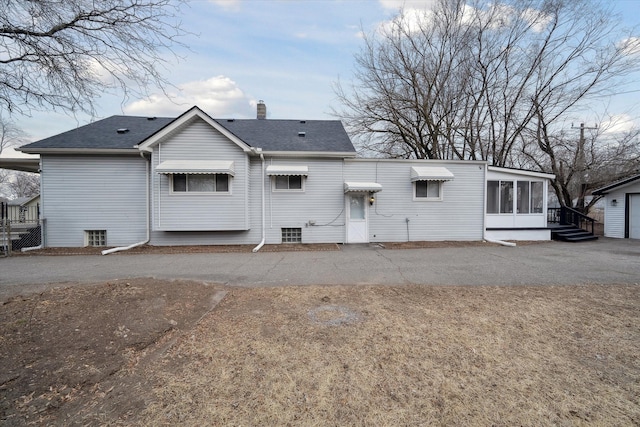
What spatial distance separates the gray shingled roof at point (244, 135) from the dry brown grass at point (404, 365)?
28.5ft

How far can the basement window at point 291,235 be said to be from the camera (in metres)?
12.0

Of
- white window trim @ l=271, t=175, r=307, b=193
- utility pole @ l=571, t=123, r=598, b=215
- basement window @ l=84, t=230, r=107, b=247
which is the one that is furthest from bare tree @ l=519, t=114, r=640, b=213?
basement window @ l=84, t=230, r=107, b=247

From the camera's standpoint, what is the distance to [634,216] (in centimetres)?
1470

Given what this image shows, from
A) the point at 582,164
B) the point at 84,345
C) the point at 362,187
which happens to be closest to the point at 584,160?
the point at 582,164

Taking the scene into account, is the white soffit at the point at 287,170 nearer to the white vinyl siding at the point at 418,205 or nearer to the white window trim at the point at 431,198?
the white vinyl siding at the point at 418,205

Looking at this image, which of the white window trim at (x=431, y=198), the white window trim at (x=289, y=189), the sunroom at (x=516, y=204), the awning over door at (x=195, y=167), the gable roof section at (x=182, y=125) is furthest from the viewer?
the sunroom at (x=516, y=204)

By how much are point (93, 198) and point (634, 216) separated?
25.3 meters

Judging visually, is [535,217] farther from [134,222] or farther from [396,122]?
[134,222]

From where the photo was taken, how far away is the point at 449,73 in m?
18.4

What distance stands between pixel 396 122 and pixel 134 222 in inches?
657

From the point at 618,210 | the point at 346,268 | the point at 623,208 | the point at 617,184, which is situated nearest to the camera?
the point at 346,268

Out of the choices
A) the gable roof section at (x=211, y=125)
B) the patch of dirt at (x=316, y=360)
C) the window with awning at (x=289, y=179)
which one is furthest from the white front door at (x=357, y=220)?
the patch of dirt at (x=316, y=360)

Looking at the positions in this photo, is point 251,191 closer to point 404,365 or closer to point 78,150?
point 78,150

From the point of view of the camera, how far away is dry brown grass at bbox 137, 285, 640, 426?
223 cm
